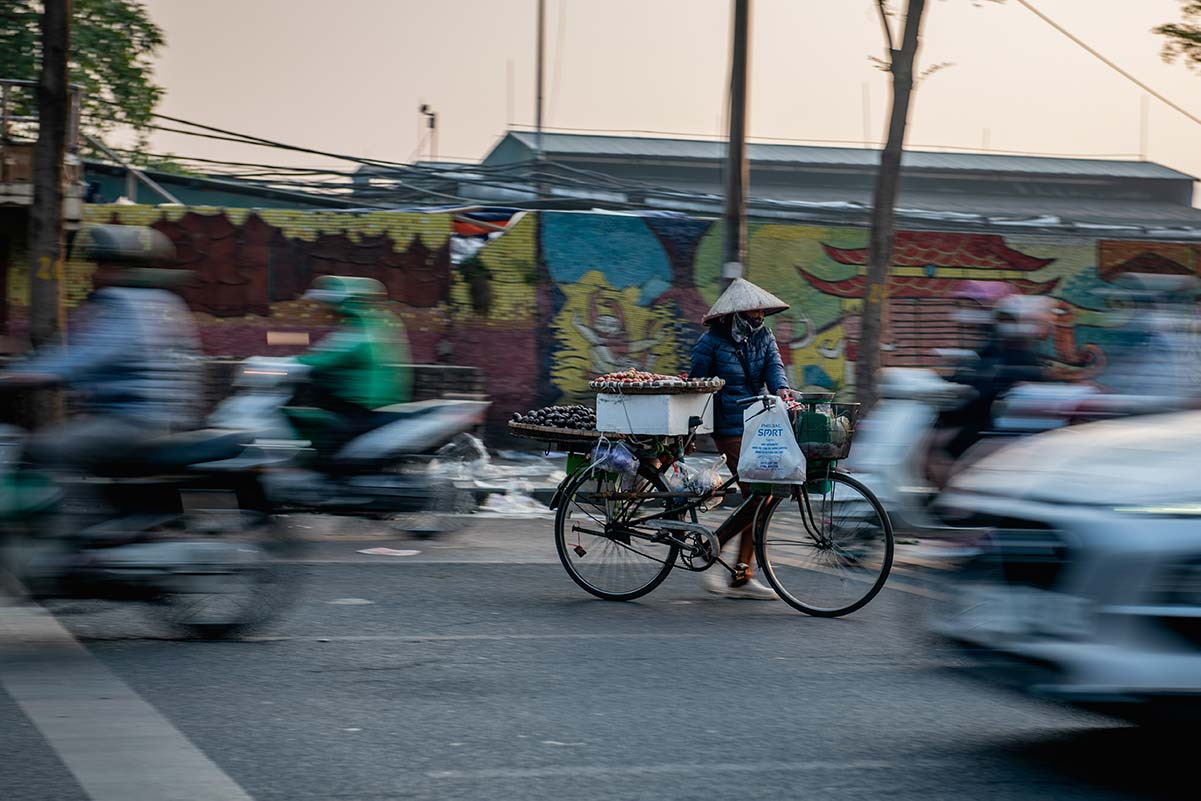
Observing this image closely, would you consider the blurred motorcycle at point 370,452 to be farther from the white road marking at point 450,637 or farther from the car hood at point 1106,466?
the car hood at point 1106,466

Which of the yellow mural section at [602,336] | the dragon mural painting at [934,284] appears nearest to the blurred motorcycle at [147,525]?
the yellow mural section at [602,336]

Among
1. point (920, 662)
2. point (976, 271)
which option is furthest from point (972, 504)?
point (976, 271)

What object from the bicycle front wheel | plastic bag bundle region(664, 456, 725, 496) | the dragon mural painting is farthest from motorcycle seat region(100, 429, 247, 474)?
the dragon mural painting

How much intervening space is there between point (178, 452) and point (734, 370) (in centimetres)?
351

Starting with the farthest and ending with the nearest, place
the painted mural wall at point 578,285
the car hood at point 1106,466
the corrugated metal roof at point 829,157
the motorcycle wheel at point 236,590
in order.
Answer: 1. the corrugated metal roof at point 829,157
2. the painted mural wall at point 578,285
3. the motorcycle wheel at point 236,590
4. the car hood at point 1106,466

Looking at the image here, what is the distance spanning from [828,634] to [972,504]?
96.0 inches

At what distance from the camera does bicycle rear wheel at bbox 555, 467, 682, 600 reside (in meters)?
7.82

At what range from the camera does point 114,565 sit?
5.84 metres

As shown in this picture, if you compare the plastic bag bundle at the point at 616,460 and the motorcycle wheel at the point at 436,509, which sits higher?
the plastic bag bundle at the point at 616,460

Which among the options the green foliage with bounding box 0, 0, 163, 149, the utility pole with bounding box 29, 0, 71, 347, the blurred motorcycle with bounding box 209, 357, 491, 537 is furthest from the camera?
the green foliage with bounding box 0, 0, 163, 149

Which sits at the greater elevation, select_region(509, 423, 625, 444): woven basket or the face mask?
the face mask

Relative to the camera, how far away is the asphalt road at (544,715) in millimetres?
4301

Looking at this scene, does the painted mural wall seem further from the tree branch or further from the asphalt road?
the asphalt road

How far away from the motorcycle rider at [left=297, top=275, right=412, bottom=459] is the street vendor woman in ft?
6.08
